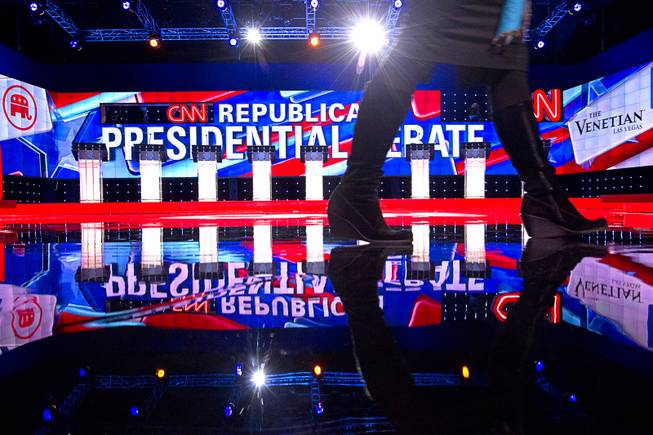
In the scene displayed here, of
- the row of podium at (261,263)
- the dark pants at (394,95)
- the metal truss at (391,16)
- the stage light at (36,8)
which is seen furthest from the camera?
the metal truss at (391,16)

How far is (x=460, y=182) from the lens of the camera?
341 inches

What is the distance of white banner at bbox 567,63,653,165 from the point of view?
6.68 meters

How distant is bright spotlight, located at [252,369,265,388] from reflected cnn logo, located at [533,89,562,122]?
9286 millimetres

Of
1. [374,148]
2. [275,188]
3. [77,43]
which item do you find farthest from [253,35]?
[374,148]

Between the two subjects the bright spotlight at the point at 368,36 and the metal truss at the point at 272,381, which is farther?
the bright spotlight at the point at 368,36

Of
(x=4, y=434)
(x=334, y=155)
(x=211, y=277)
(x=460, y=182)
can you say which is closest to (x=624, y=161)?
(x=460, y=182)

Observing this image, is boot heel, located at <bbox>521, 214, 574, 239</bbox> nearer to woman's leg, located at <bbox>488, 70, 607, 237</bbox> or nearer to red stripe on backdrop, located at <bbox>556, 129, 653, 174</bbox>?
woman's leg, located at <bbox>488, 70, 607, 237</bbox>

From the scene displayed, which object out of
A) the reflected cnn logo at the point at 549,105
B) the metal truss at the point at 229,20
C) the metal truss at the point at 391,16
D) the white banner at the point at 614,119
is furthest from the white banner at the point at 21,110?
the white banner at the point at 614,119

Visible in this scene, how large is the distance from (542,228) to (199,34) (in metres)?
7.91

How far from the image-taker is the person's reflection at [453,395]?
313 mm

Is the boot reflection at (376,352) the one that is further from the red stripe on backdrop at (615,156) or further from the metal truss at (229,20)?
the red stripe on backdrop at (615,156)

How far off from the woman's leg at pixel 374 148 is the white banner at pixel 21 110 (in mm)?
7880

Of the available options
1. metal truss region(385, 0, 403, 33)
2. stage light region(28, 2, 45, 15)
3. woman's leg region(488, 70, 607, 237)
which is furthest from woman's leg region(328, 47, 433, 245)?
stage light region(28, 2, 45, 15)

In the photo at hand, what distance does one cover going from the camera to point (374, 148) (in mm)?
1327
